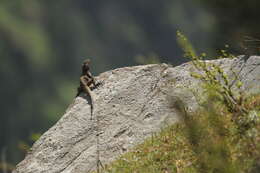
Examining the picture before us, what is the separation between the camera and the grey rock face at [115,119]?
1612 centimetres

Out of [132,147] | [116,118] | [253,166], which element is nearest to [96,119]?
[116,118]

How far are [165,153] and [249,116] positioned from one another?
438cm

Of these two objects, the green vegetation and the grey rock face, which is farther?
the grey rock face

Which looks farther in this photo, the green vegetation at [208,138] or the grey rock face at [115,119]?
the grey rock face at [115,119]

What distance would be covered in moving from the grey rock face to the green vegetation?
0.88 m

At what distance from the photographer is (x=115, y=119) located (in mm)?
16953

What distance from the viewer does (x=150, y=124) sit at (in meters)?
16.4

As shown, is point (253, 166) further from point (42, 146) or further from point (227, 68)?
point (42, 146)

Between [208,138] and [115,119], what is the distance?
420 inches

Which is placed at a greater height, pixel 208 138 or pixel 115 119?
pixel 115 119

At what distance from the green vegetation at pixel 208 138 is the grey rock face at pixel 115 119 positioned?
2.87 ft

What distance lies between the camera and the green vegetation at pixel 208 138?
6270 mm

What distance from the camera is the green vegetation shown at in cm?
627

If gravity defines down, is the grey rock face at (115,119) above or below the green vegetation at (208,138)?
above
